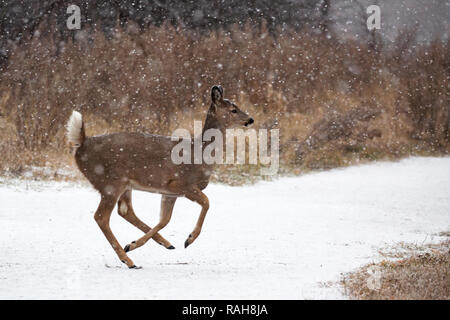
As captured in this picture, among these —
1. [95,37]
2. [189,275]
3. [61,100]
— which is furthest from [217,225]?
Result: [95,37]

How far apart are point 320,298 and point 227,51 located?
13.7m

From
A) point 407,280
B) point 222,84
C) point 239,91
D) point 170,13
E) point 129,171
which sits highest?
point 170,13

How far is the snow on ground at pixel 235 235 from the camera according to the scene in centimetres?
601

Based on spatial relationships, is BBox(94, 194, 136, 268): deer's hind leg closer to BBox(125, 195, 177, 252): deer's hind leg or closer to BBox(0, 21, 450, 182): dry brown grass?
BBox(125, 195, 177, 252): deer's hind leg

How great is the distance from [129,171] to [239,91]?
36.4 ft

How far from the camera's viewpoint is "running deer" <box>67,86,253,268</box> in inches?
268

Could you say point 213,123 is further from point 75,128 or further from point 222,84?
point 222,84

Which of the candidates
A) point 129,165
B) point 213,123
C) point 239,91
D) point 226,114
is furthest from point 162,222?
point 239,91

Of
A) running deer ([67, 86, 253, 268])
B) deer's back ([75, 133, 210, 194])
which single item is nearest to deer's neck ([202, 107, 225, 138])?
running deer ([67, 86, 253, 268])

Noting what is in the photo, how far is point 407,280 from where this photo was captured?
6207mm

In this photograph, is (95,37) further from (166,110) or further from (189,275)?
(189,275)

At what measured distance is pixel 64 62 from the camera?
50.5 ft

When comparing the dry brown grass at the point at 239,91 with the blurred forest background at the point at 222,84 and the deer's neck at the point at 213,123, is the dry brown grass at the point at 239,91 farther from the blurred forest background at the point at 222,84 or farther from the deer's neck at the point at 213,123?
the deer's neck at the point at 213,123

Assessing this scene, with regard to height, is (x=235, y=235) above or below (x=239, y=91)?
below
